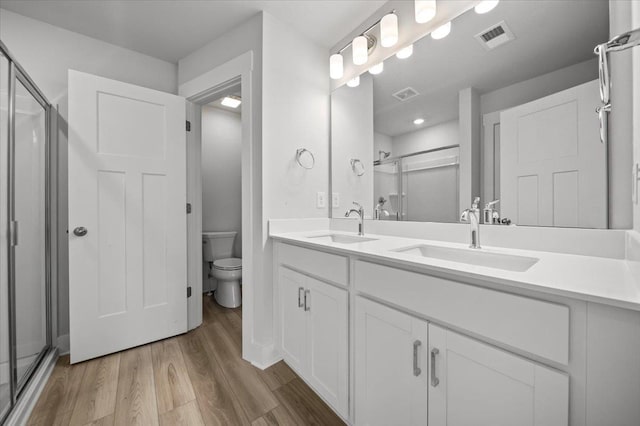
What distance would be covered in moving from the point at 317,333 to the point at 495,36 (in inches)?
66.1

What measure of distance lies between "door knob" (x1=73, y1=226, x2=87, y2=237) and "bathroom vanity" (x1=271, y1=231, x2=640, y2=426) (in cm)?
163

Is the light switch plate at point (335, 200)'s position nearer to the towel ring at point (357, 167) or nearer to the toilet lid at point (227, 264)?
the towel ring at point (357, 167)

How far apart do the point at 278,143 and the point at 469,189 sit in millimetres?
1207

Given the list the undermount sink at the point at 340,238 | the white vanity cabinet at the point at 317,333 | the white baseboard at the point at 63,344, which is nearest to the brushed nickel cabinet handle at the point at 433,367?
the white vanity cabinet at the point at 317,333

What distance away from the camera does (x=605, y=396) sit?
54 cm

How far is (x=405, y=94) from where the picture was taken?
1.65m

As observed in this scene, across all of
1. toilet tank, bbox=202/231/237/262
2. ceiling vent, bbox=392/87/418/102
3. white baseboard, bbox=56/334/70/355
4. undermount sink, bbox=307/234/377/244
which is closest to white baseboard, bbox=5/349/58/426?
white baseboard, bbox=56/334/70/355

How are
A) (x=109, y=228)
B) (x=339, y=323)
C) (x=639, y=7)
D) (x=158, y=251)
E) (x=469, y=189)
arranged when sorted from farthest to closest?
1. (x=158, y=251)
2. (x=109, y=228)
3. (x=469, y=189)
4. (x=339, y=323)
5. (x=639, y=7)

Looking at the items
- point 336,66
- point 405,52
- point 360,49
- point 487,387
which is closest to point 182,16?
point 336,66

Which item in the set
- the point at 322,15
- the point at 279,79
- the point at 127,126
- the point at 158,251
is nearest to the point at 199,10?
the point at 279,79

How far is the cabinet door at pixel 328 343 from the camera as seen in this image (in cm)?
118

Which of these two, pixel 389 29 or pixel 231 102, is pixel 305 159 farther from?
pixel 231 102

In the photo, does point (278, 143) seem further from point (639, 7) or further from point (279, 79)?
point (639, 7)

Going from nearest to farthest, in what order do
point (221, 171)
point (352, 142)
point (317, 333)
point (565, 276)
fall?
point (565, 276) < point (317, 333) < point (352, 142) < point (221, 171)
